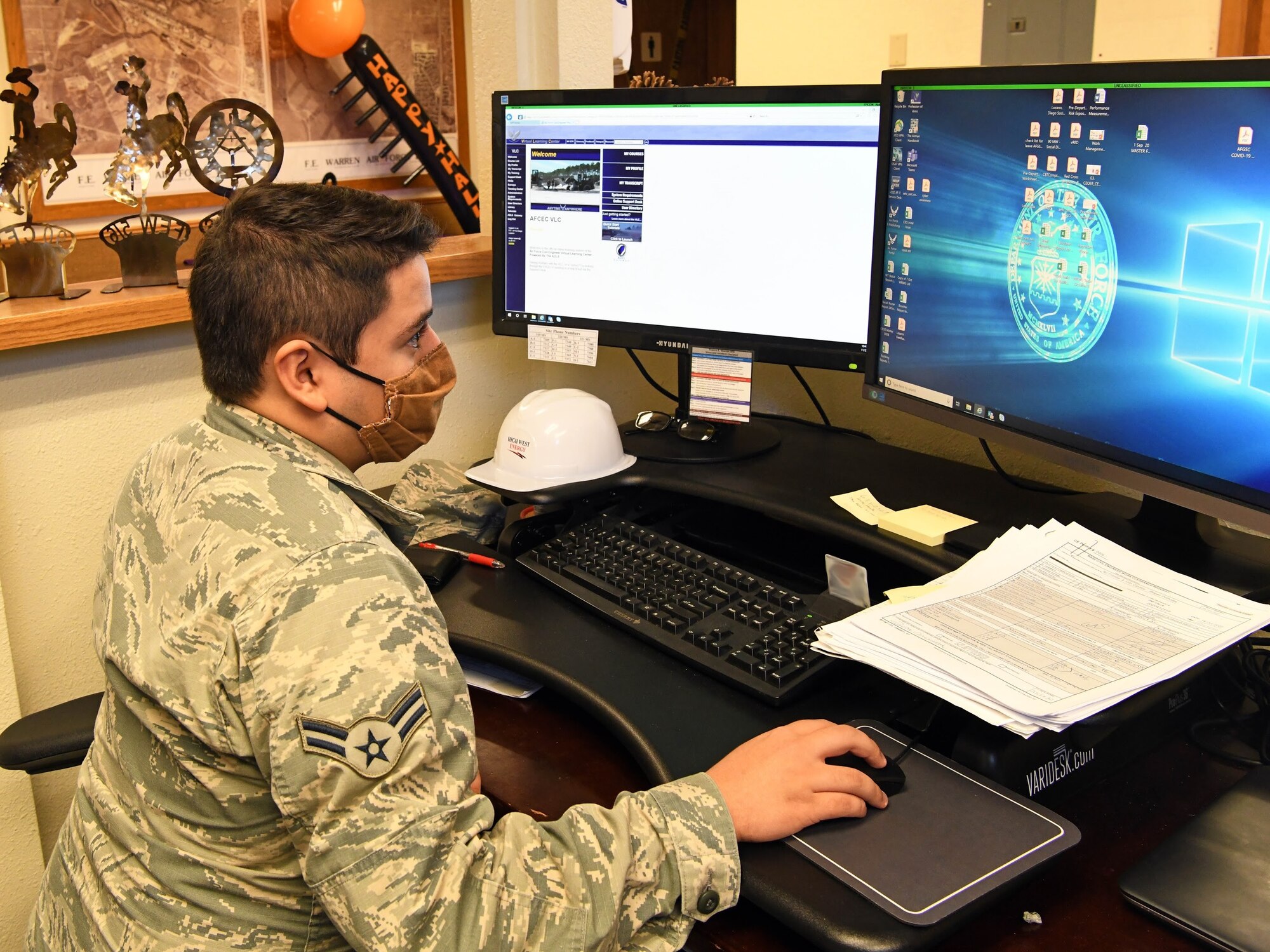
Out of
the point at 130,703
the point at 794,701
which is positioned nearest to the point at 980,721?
the point at 794,701

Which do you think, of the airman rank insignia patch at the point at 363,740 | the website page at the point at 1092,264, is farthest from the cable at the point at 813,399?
the airman rank insignia patch at the point at 363,740

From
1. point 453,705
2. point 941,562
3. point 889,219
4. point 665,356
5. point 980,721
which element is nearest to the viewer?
point 453,705

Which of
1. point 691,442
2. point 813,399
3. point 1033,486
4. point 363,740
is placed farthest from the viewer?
point 813,399

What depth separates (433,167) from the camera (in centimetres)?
182

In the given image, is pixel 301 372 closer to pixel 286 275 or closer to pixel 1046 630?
pixel 286 275

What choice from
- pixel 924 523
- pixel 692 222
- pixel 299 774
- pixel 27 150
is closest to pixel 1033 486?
pixel 924 523

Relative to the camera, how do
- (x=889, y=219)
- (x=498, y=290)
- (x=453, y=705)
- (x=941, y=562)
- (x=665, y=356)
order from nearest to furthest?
(x=453, y=705) < (x=941, y=562) < (x=889, y=219) < (x=498, y=290) < (x=665, y=356)

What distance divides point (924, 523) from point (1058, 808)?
13.4 inches

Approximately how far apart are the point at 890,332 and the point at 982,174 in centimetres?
22

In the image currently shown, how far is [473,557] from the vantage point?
1.32m

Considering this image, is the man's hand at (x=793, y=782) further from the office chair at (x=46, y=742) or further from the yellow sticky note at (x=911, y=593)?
the office chair at (x=46, y=742)

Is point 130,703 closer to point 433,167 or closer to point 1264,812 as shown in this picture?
point 1264,812

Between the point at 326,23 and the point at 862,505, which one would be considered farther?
the point at 326,23

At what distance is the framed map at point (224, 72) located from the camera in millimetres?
1578
